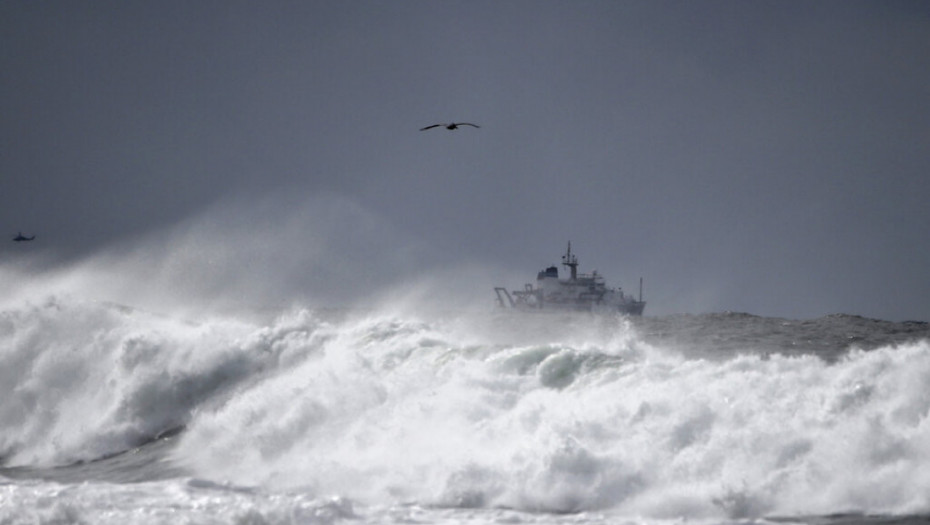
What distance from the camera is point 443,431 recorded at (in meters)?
19.0

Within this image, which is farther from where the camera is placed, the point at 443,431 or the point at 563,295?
the point at 563,295

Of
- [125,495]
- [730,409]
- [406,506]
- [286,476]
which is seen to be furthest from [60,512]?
[730,409]

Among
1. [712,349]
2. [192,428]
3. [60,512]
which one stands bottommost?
[60,512]

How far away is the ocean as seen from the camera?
15094 mm

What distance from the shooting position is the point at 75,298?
3114cm

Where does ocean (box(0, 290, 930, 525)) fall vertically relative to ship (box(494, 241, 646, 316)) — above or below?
below

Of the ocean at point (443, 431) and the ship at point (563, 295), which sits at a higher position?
the ship at point (563, 295)

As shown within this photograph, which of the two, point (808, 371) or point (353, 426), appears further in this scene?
point (353, 426)

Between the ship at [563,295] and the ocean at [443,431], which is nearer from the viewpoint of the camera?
the ocean at [443,431]

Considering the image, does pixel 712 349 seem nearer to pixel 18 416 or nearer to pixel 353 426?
pixel 353 426

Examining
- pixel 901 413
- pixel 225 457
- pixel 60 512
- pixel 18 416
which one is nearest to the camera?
pixel 60 512

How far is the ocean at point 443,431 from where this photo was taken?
15.1 metres

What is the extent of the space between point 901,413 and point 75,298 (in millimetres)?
24596

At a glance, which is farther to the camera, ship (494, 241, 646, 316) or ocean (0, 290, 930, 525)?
ship (494, 241, 646, 316)
